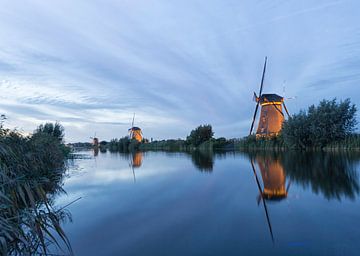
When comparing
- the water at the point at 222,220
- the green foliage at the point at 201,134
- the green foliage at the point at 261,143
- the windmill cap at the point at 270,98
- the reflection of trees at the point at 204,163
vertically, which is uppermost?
the windmill cap at the point at 270,98

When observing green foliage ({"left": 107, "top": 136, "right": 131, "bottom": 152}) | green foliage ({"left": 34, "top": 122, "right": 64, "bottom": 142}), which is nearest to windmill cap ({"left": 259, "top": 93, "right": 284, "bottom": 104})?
green foliage ({"left": 34, "top": 122, "right": 64, "bottom": 142})

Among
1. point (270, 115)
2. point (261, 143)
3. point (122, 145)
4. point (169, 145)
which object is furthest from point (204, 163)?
point (122, 145)

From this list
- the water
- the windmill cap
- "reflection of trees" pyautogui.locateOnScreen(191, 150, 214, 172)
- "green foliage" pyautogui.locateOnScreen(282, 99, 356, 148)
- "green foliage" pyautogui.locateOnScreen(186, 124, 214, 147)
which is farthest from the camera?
"green foliage" pyautogui.locateOnScreen(186, 124, 214, 147)

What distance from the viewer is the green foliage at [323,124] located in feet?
81.3

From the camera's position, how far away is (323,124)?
80.8 ft

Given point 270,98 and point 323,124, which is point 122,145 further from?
point 323,124

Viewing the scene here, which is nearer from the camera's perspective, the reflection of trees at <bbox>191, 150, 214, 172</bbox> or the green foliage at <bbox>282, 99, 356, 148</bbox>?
the reflection of trees at <bbox>191, 150, 214, 172</bbox>

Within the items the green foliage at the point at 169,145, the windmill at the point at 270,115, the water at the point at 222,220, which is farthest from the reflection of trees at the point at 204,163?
the green foliage at the point at 169,145

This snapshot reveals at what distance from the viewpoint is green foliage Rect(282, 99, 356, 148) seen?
81.3 ft

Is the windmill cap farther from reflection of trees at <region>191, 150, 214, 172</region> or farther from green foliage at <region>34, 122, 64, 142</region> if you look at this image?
green foliage at <region>34, 122, 64, 142</region>

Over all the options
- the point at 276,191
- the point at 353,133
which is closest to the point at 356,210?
the point at 276,191

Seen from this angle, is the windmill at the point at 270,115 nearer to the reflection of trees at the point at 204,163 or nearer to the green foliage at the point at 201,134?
the green foliage at the point at 201,134

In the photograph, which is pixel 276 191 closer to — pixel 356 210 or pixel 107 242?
Answer: pixel 356 210

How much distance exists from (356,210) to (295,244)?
229cm
